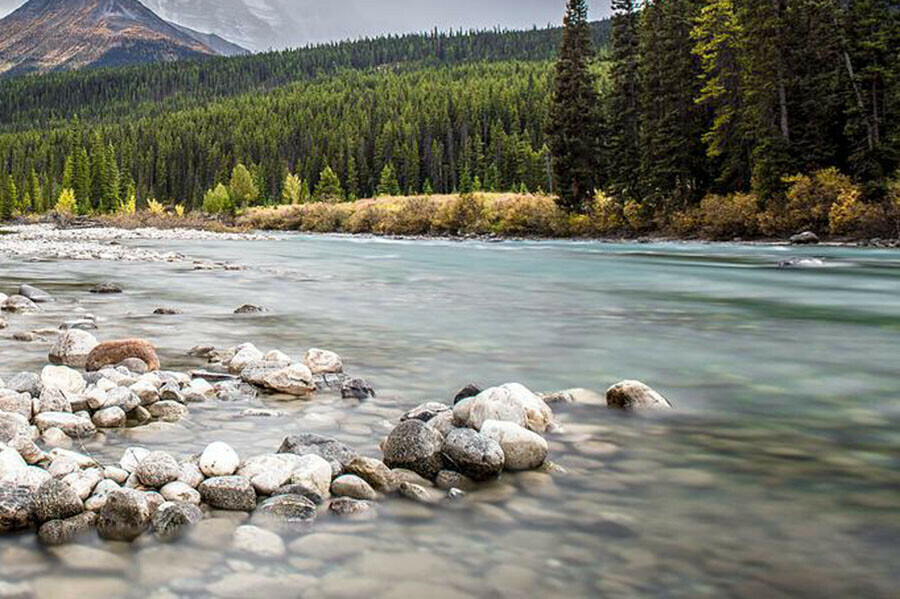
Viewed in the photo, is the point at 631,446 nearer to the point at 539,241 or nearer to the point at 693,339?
Answer: the point at 693,339

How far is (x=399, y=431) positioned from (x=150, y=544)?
1736 mm

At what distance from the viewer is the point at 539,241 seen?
40.8 metres

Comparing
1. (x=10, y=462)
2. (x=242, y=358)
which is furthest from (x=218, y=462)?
(x=242, y=358)

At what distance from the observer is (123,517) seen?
3.78 meters

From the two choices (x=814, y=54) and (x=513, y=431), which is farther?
(x=814, y=54)

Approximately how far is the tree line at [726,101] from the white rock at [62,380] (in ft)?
100

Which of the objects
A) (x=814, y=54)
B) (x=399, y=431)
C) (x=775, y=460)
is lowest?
(x=775, y=460)

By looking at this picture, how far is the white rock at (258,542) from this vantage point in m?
3.57

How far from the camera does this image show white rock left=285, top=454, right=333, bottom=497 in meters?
4.28

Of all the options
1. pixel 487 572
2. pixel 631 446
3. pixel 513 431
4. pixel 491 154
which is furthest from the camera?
pixel 491 154

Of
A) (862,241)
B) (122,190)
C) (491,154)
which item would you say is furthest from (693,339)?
(122,190)

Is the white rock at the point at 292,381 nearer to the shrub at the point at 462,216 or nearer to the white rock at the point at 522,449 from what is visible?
the white rock at the point at 522,449

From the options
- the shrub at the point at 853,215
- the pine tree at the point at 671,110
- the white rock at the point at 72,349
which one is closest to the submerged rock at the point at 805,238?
the shrub at the point at 853,215

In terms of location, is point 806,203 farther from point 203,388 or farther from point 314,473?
point 314,473
